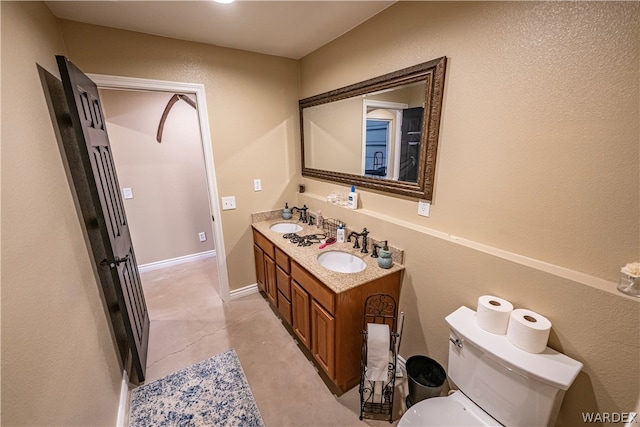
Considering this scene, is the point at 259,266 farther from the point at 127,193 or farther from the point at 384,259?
the point at 127,193

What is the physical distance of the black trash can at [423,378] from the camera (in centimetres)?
145

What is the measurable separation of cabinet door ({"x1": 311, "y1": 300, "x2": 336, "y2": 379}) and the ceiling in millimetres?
1977

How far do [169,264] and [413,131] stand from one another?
12.0ft

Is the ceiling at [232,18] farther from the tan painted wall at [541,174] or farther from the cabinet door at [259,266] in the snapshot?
the cabinet door at [259,266]

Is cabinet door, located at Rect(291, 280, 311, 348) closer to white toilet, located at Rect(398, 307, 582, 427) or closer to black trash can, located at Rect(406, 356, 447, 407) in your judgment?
black trash can, located at Rect(406, 356, 447, 407)

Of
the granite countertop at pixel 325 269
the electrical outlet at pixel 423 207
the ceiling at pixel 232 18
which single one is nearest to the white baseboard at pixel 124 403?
the granite countertop at pixel 325 269

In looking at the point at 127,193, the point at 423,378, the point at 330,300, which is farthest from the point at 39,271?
the point at 127,193

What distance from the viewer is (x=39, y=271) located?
99 centimetres

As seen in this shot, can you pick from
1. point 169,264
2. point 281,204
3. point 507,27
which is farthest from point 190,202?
point 507,27

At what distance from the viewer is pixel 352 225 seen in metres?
2.14

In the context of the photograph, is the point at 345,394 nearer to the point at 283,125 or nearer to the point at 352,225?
the point at 352,225

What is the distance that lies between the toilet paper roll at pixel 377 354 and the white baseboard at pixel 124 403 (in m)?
1.53

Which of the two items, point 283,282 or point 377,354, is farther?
point 283,282

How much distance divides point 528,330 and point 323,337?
3.65 ft
